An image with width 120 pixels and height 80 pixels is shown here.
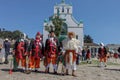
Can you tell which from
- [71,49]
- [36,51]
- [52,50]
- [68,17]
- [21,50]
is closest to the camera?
[71,49]

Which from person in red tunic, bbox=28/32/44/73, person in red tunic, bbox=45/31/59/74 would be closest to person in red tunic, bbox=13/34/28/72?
person in red tunic, bbox=28/32/44/73

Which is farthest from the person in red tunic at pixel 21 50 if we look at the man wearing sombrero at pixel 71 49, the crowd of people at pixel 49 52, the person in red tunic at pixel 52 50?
the man wearing sombrero at pixel 71 49

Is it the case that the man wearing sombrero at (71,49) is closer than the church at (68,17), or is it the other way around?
the man wearing sombrero at (71,49)

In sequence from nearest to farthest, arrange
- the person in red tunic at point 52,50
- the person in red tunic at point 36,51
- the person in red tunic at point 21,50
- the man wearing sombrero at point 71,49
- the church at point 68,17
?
the man wearing sombrero at point 71,49
the person in red tunic at point 52,50
the person in red tunic at point 36,51
the person in red tunic at point 21,50
the church at point 68,17

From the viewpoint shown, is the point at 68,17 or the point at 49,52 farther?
the point at 68,17

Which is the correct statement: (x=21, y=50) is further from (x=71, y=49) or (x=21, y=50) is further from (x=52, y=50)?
(x=71, y=49)

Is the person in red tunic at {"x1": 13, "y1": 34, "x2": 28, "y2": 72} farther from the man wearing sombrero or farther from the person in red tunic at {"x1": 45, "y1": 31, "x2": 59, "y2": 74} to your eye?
the man wearing sombrero

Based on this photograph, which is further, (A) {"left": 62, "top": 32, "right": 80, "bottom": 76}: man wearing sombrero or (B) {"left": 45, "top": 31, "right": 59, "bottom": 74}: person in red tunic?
(B) {"left": 45, "top": 31, "right": 59, "bottom": 74}: person in red tunic

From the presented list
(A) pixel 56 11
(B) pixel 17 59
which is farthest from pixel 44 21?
(B) pixel 17 59

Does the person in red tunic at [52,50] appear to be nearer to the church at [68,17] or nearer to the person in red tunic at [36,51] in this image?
the person in red tunic at [36,51]

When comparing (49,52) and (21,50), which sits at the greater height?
(21,50)

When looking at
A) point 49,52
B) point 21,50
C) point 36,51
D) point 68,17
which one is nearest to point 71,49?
point 49,52

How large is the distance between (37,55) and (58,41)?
1.02 m

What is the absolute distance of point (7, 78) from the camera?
1369cm
